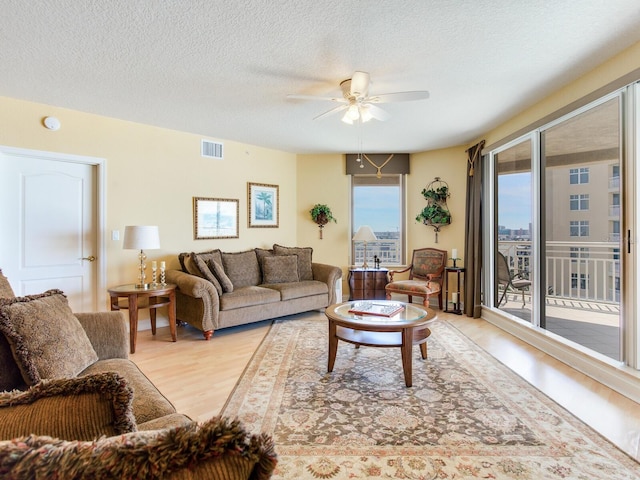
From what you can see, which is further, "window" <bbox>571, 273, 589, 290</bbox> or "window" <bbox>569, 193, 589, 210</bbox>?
"window" <bbox>571, 273, 589, 290</bbox>

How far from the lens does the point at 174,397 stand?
244 centimetres

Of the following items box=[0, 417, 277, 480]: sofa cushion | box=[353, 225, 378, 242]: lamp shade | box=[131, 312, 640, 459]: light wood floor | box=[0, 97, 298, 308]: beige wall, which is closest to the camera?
box=[0, 417, 277, 480]: sofa cushion

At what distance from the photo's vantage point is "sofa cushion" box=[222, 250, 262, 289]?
456cm

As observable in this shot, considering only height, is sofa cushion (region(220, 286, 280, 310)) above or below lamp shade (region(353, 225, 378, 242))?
below

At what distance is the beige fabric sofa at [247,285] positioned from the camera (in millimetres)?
3807

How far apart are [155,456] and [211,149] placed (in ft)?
15.6

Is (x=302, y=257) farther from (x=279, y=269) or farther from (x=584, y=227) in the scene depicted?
(x=584, y=227)

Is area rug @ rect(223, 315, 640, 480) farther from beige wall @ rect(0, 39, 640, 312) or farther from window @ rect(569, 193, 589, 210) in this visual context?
beige wall @ rect(0, 39, 640, 312)

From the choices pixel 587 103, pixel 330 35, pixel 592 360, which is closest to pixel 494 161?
pixel 587 103

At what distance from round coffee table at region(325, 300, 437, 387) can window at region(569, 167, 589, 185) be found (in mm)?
1977

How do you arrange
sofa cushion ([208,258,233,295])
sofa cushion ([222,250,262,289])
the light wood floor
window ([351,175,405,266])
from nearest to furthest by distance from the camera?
the light wood floor
sofa cushion ([208,258,233,295])
sofa cushion ([222,250,262,289])
window ([351,175,405,266])

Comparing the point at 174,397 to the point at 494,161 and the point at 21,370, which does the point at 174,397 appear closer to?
the point at 21,370

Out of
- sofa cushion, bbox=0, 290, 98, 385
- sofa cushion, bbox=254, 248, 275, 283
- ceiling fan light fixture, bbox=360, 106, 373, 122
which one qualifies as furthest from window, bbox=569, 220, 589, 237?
sofa cushion, bbox=0, 290, 98, 385

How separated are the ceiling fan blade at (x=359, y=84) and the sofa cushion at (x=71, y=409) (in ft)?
8.46
